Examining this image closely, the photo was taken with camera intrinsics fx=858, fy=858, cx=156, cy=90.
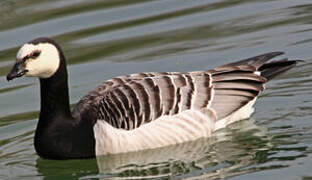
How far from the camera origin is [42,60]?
10.7m

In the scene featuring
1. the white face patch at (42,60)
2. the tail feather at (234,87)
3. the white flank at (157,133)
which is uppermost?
the white face patch at (42,60)

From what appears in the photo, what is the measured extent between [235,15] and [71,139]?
20.8 ft

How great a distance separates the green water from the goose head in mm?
1233

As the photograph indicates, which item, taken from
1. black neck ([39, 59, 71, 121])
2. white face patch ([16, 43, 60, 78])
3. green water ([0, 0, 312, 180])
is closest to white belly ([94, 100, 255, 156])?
green water ([0, 0, 312, 180])

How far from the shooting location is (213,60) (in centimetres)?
1438

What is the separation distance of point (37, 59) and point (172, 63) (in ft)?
13.8

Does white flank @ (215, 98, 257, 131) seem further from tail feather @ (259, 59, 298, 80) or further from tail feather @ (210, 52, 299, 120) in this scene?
tail feather @ (259, 59, 298, 80)

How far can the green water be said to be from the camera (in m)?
10.5

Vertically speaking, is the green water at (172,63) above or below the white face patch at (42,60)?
below

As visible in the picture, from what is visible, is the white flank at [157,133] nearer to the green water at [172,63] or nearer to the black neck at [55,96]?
the green water at [172,63]

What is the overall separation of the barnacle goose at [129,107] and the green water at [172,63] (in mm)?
194

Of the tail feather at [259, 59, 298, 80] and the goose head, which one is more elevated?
the goose head

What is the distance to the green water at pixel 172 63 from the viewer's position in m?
10.5

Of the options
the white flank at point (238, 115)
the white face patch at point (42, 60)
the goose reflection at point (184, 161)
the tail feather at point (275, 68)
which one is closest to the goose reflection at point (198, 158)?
the goose reflection at point (184, 161)
